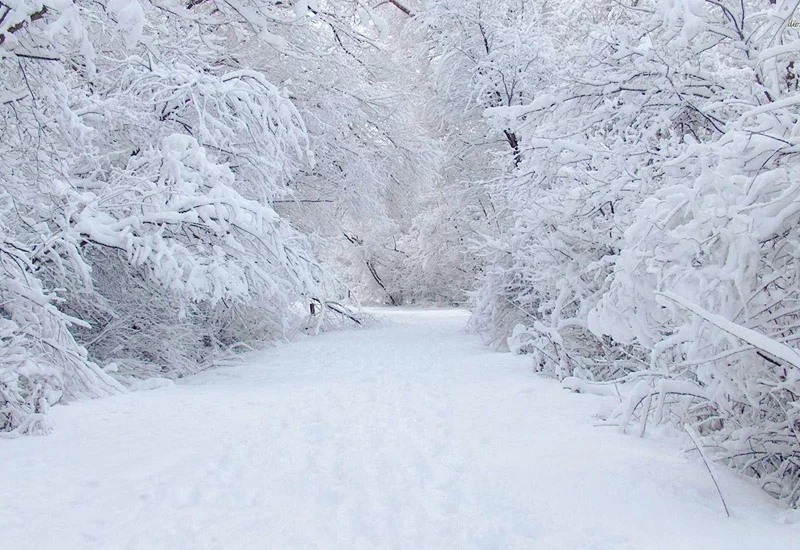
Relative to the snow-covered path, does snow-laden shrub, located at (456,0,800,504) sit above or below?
above

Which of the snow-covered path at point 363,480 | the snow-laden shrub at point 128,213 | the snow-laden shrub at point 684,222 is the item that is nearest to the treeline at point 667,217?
the snow-laden shrub at point 684,222

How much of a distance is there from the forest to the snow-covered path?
0.49 metres

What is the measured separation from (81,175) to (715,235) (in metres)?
7.61

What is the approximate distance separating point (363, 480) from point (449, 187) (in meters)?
12.4

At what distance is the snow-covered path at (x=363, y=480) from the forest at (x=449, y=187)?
0.49 meters

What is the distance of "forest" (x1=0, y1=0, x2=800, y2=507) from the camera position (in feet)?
10.9

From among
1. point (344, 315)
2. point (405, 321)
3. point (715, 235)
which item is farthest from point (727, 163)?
point (405, 321)

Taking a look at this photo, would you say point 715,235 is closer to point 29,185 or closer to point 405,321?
point 29,185

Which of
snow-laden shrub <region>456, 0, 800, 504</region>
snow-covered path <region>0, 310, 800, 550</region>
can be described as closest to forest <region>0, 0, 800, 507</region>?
snow-laden shrub <region>456, 0, 800, 504</region>

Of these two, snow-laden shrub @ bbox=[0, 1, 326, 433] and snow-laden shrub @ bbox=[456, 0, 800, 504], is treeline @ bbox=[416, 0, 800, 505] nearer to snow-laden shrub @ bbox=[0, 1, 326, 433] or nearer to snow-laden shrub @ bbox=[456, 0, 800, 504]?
snow-laden shrub @ bbox=[456, 0, 800, 504]

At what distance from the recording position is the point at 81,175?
27.0ft

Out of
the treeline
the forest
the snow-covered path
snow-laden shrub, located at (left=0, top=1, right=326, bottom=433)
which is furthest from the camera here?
snow-laden shrub, located at (left=0, top=1, right=326, bottom=433)

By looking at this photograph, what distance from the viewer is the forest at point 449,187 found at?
3312mm

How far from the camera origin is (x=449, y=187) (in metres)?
15.8
